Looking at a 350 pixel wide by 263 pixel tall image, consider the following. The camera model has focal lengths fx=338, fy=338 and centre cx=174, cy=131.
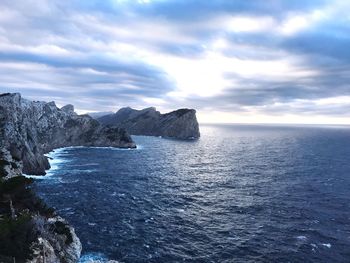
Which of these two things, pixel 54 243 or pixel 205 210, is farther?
pixel 205 210

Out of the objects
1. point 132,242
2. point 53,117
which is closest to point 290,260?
point 132,242

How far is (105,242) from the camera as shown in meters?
57.6

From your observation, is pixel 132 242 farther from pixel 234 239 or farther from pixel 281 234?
pixel 281 234

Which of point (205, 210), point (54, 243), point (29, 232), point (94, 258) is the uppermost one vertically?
point (29, 232)

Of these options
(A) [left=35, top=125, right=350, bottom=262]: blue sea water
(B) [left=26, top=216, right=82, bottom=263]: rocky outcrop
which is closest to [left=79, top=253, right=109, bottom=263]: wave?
(A) [left=35, top=125, right=350, bottom=262]: blue sea water

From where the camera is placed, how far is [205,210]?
77500 mm

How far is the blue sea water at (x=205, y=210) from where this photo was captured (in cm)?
5588

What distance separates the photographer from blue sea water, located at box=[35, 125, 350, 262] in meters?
55.9

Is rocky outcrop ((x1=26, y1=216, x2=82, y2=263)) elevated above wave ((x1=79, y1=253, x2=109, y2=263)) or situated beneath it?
elevated above

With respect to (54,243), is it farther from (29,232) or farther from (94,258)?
(94,258)

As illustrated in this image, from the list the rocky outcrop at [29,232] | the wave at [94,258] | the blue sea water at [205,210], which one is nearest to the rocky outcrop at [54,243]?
the rocky outcrop at [29,232]

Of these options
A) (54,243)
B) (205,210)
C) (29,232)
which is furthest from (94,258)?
(205,210)

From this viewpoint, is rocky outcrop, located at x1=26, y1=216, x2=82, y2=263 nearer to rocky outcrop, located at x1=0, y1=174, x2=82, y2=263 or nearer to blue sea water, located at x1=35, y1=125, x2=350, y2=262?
rocky outcrop, located at x1=0, y1=174, x2=82, y2=263

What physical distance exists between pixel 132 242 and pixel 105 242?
4.56 m
